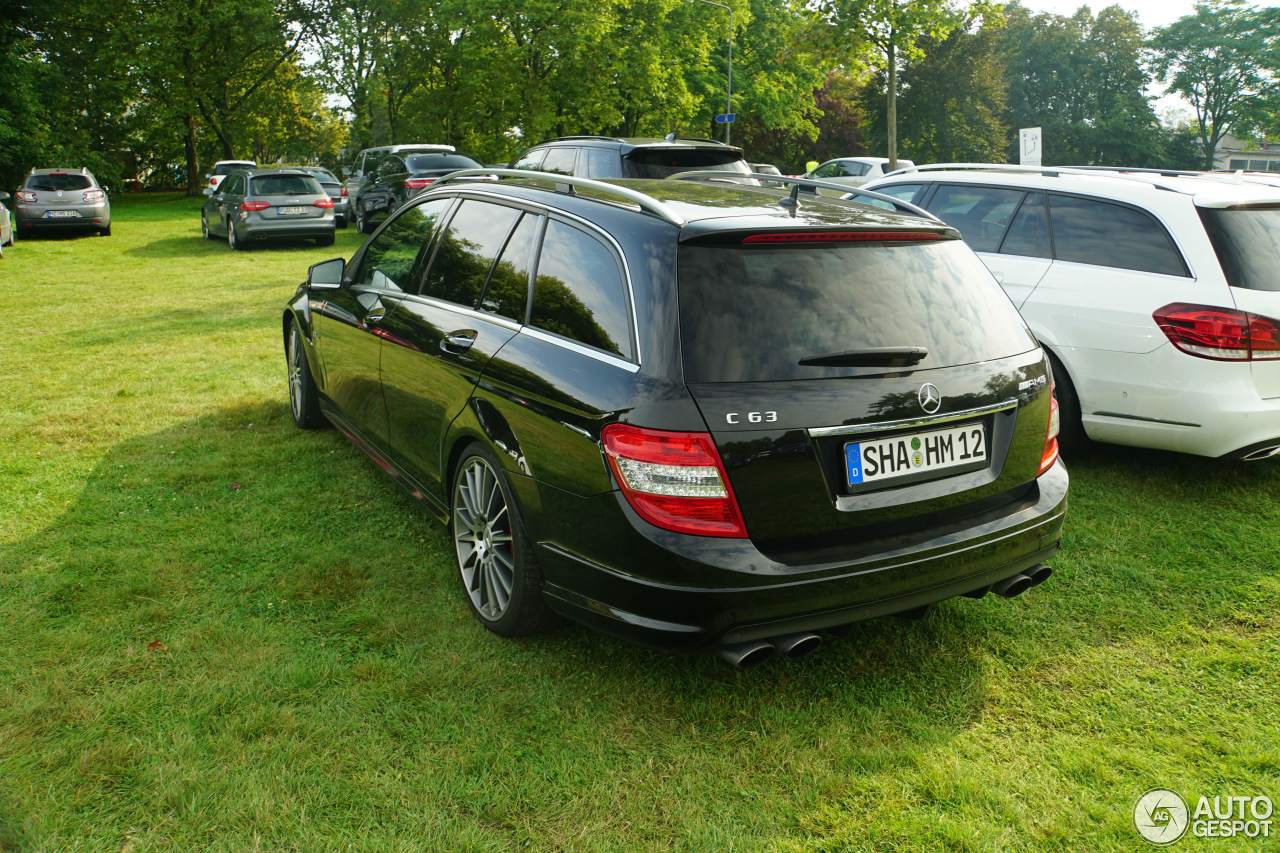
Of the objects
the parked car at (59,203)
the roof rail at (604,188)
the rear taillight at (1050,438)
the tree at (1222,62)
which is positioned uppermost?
the tree at (1222,62)

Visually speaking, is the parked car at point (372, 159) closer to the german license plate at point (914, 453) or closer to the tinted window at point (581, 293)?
the tinted window at point (581, 293)

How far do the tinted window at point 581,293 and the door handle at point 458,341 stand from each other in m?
0.37

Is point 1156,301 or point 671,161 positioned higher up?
point 671,161

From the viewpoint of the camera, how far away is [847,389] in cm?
304

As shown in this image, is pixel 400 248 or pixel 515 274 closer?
pixel 515 274

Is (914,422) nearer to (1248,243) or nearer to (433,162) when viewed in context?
(1248,243)

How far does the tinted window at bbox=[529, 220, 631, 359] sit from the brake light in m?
0.47

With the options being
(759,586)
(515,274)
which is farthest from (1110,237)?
(759,586)

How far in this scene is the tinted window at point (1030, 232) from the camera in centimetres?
598

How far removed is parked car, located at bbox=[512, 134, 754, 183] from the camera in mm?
10289

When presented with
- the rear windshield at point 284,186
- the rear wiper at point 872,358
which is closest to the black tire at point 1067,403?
Result: the rear wiper at point 872,358

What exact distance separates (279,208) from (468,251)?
16.3m

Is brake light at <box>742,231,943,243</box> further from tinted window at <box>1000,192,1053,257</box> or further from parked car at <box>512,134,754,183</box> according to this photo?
parked car at <box>512,134,754,183</box>

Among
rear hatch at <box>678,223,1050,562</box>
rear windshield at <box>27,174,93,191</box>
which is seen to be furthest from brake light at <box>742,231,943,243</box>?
rear windshield at <box>27,174,93,191</box>
